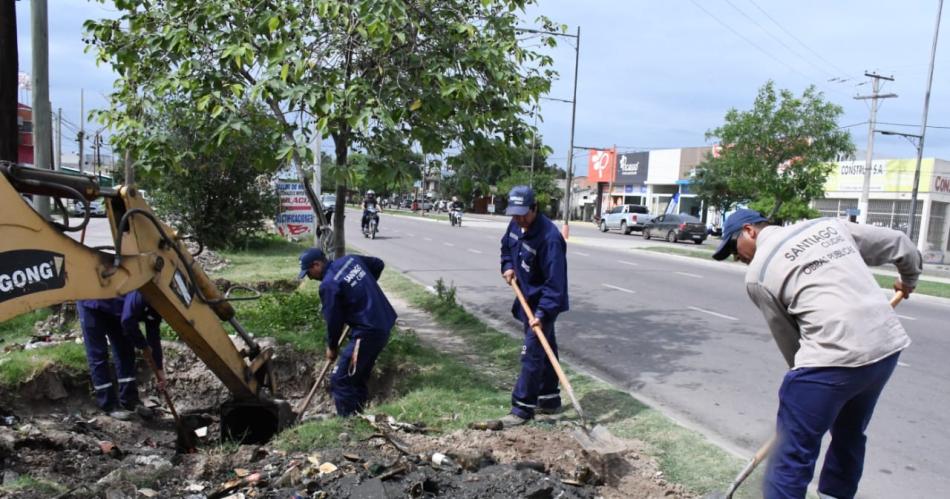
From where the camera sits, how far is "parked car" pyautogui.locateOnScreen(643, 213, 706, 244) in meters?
30.1

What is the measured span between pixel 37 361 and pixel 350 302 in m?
2.97

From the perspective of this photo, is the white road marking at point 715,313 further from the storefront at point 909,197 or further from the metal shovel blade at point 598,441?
the storefront at point 909,197

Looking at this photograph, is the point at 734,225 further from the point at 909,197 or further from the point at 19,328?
the point at 909,197

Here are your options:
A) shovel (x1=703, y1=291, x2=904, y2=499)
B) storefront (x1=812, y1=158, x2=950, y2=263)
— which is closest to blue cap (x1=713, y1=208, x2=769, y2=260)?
shovel (x1=703, y1=291, x2=904, y2=499)

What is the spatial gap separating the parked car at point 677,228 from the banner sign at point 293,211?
18.2 metres

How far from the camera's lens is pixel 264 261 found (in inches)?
572

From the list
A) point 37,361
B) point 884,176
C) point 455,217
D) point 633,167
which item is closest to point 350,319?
point 37,361

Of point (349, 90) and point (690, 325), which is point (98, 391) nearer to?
point (349, 90)

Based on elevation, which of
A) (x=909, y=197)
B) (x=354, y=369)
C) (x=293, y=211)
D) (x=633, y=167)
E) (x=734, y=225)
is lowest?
(x=354, y=369)

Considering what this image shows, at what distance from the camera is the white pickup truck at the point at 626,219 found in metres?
36.5

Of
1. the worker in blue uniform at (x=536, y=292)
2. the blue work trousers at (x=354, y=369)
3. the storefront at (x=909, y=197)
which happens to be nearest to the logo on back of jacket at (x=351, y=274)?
the blue work trousers at (x=354, y=369)

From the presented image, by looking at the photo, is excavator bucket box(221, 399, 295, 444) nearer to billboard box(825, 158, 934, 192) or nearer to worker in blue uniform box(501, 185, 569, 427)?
worker in blue uniform box(501, 185, 569, 427)

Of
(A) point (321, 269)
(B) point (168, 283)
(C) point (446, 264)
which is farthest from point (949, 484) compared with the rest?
(C) point (446, 264)

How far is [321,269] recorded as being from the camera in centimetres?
527
